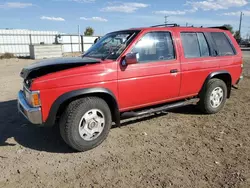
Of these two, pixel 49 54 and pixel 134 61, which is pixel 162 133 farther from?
pixel 49 54

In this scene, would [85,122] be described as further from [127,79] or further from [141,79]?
[141,79]

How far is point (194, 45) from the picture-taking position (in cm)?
518

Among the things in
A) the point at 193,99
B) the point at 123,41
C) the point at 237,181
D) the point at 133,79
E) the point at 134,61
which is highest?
the point at 123,41

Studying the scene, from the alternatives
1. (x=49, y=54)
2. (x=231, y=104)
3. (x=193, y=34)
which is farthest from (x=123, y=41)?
(x=49, y=54)

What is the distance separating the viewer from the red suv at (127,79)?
3.71 m

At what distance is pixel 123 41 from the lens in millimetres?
4438

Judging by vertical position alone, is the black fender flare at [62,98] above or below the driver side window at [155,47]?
below

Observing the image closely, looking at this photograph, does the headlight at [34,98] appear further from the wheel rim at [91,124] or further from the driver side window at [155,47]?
the driver side window at [155,47]

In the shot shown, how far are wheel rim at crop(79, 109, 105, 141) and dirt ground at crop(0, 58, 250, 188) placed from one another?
0.27 metres

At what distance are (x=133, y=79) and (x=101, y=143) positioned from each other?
1230mm

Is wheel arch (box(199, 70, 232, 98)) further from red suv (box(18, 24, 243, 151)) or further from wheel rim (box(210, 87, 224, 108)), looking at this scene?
wheel rim (box(210, 87, 224, 108))

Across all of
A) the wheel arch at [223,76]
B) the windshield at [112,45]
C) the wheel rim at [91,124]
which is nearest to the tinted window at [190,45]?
the wheel arch at [223,76]

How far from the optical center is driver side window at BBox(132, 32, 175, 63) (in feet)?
14.5

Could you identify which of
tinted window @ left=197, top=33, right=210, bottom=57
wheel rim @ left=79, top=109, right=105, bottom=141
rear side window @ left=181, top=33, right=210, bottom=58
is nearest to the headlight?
wheel rim @ left=79, top=109, right=105, bottom=141
